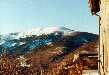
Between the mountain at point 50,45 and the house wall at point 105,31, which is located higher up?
the house wall at point 105,31

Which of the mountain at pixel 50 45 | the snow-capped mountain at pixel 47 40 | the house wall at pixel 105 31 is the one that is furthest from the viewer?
the snow-capped mountain at pixel 47 40

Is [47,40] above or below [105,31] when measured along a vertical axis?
below

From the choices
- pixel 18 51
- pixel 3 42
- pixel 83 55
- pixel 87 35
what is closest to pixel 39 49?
pixel 18 51

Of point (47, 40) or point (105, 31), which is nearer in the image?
point (105, 31)

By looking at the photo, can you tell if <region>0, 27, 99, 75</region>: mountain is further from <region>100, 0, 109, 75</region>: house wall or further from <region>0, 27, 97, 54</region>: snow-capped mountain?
<region>100, 0, 109, 75</region>: house wall

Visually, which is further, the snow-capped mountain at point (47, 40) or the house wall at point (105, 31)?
the snow-capped mountain at point (47, 40)

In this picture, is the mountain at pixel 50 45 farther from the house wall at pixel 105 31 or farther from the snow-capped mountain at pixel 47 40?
the house wall at pixel 105 31

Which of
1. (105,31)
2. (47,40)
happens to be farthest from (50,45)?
(105,31)

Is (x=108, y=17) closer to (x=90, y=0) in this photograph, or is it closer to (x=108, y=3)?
(x=108, y=3)

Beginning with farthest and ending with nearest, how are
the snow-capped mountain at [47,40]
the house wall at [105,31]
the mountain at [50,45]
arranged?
the snow-capped mountain at [47,40], the mountain at [50,45], the house wall at [105,31]

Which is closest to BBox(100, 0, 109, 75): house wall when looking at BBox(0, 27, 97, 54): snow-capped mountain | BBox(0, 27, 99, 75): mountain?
BBox(0, 27, 99, 75): mountain

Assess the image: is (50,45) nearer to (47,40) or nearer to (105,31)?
(47,40)

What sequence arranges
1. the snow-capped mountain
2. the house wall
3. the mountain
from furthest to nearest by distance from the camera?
the snow-capped mountain
the mountain
the house wall

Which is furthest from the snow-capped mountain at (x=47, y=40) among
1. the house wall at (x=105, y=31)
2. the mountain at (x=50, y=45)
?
the house wall at (x=105, y=31)
